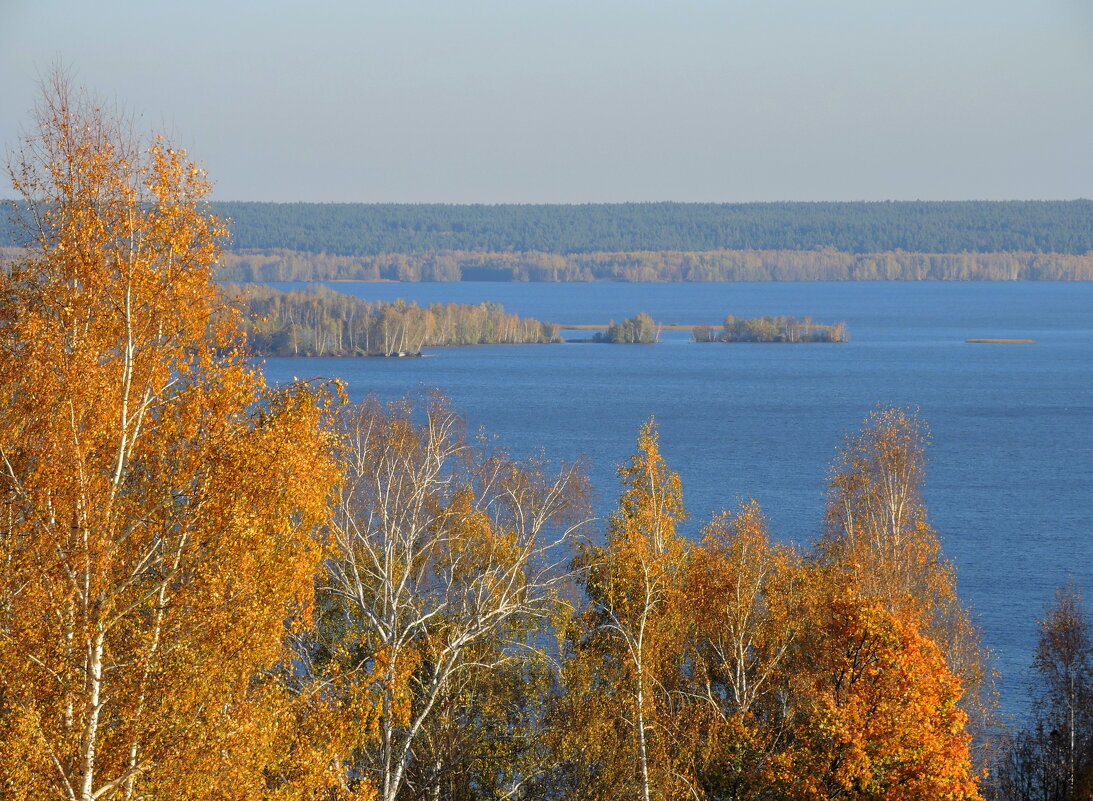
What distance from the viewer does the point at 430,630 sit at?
67.2 feet

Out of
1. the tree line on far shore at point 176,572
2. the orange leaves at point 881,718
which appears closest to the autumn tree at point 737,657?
the tree line on far shore at point 176,572

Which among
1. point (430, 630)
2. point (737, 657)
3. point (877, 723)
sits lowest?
point (737, 657)

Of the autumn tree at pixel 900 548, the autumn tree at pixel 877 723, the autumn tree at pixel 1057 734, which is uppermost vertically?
the autumn tree at pixel 877 723

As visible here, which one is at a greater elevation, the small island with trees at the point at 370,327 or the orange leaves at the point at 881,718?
the orange leaves at the point at 881,718

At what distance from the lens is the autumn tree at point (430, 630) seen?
15266 millimetres

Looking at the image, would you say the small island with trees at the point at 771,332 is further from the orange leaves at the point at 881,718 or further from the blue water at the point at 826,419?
the orange leaves at the point at 881,718

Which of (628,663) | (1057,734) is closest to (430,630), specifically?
(628,663)

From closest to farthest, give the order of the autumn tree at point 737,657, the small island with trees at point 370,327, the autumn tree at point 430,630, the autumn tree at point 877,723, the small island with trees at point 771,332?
the autumn tree at point 877,723 < the autumn tree at point 430,630 < the autumn tree at point 737,657 < the small island with trees at point 370,327 < the small island with trees at point 771,332

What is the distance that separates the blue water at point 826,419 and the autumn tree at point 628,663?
12.7 metres

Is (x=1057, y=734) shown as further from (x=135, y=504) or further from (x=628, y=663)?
(x=135, y=504)

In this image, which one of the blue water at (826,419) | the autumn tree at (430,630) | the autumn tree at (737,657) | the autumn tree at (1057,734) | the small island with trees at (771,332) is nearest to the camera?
the autumn tree at (430,630)

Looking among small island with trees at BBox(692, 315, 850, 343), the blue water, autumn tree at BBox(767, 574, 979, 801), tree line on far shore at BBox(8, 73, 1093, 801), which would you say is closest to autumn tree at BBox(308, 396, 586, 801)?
tree line on far shore at BBox(8, 73, 1093, 801)

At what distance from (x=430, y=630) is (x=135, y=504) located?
1062 cm

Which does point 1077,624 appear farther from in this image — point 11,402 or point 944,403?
point 944,403
